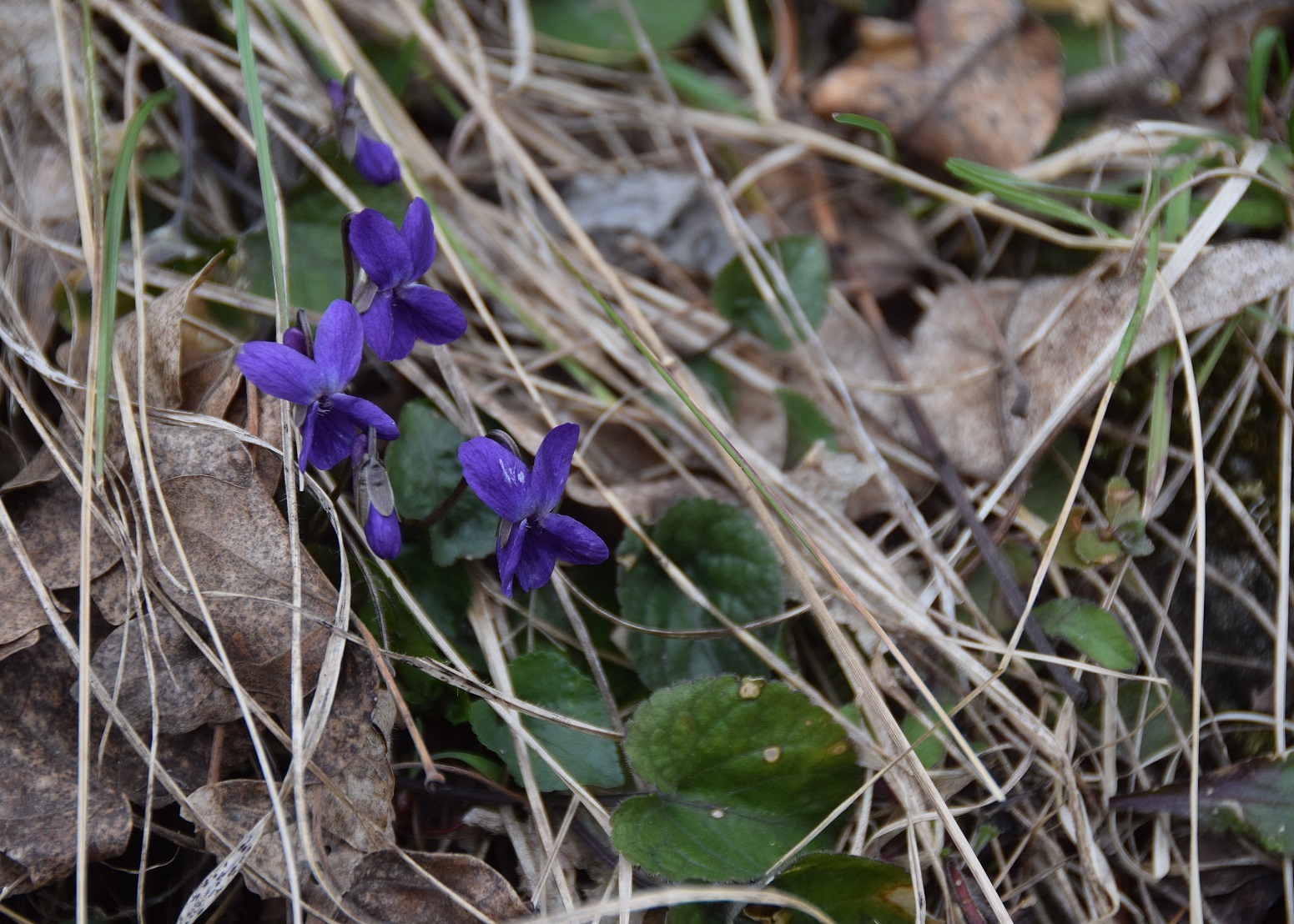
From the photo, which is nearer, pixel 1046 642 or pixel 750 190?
pixel 1046 642

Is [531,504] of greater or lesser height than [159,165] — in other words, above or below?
below

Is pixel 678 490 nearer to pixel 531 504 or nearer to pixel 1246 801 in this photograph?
pixel 531 504

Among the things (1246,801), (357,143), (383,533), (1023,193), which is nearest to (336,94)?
(357,143)

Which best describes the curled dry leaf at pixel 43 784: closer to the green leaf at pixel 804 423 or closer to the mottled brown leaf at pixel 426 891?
the mottled brown leaf at pixel 426 891

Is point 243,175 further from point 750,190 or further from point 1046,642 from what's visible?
point 1046,642

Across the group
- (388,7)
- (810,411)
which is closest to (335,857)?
(810,411)

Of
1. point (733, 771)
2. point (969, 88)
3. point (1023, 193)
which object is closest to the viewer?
point (733, 771)
